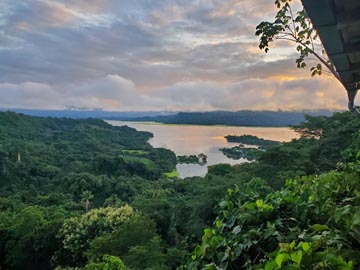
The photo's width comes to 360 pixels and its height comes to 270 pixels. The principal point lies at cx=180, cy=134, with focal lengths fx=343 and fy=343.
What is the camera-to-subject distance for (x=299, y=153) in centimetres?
1298

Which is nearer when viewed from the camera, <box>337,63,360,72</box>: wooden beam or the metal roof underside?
Result: the metal roof underside

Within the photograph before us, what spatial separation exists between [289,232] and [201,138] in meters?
75.7

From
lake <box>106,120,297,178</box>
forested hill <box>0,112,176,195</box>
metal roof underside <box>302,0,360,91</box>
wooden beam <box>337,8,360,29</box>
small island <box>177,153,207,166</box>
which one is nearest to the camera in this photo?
metal roof underside <box>302,0,360,91</box>

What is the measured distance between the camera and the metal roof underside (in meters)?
1.17

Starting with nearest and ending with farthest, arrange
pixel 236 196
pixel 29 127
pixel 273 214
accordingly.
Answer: pixel 273 214
pixel 236 196
pixel 29 127

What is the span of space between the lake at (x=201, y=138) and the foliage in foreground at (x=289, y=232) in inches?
854

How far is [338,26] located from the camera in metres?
1.33

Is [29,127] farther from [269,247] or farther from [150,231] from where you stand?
[269,247]

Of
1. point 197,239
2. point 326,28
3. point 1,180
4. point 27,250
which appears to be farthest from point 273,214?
point 1,180

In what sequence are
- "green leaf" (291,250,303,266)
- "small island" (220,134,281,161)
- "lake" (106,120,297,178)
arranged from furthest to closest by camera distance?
"lake" (106,120,297,178) → "small island" (220,134,281,161) → "green leaf" (291,250,303,266)

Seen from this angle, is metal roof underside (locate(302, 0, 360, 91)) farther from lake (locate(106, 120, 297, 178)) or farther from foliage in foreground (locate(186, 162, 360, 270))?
lake (locate(106, 120, 297, 178))

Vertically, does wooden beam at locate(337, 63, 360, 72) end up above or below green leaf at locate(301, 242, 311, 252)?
above

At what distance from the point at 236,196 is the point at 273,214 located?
295 millimetres

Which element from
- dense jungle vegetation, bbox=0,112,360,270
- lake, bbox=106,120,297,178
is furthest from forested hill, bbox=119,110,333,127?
dense jungle vegetation, bbox=0,112,360,270
